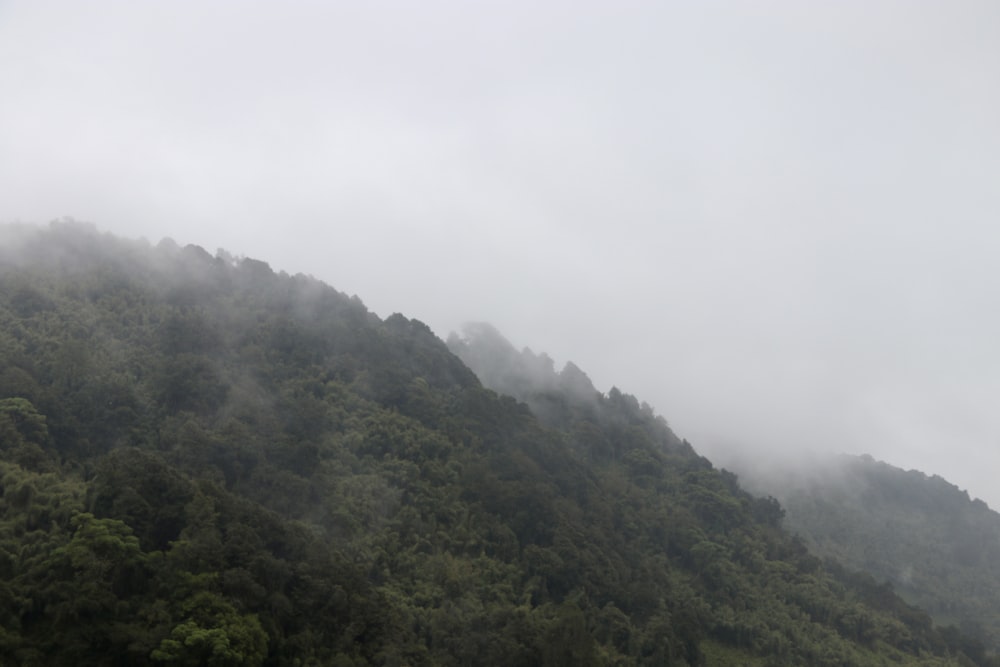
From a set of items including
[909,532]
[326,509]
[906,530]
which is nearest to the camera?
[326,509]

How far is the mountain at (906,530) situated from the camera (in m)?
71.0

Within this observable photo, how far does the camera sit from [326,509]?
140 feet

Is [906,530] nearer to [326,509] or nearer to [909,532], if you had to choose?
[909,532]

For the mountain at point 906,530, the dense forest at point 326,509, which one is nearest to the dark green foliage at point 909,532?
the mountain at point 906,530

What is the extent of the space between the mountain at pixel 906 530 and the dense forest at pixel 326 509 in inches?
545

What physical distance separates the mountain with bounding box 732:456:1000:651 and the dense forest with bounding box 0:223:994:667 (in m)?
13.8

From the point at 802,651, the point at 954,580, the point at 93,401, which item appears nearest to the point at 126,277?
the point at 93,401

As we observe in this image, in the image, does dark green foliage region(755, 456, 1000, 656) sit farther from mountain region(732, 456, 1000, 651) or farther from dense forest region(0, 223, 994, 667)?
dense forest region(0, 223, 994, 667)

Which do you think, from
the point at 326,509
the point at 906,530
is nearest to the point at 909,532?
the point at 906,530

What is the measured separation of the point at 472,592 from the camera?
137 feet

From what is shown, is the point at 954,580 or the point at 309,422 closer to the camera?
the point at 309,422

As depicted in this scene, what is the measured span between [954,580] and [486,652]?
54.3m

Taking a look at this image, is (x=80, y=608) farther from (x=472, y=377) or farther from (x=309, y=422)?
(x=472, y=377)

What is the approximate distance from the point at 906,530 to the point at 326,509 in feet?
201
